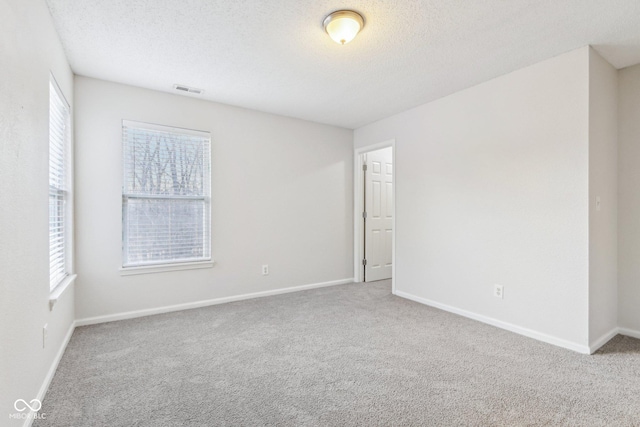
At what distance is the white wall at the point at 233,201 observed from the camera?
3.12 meters

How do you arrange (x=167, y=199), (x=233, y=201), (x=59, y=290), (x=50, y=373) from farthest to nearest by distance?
(x=233, y=201) < (x=167, y=199) < (x=59, y=290) < (x=50, y=373)

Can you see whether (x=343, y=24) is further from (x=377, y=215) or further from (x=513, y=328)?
(x=377, y=215)

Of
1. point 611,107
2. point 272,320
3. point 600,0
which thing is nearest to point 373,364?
point 272,320

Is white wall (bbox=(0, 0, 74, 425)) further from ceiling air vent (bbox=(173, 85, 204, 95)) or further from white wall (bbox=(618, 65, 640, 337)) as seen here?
white wall (bbox=(618, 65, 640, 337))

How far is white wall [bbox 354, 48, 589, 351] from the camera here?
2.54 meters

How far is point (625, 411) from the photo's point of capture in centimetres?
177

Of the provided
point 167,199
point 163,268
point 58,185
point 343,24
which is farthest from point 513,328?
point 58,185

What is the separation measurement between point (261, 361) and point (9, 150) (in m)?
1.95

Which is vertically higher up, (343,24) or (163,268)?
(343,24)

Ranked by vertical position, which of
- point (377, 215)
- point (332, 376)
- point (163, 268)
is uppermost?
point (377, 215)

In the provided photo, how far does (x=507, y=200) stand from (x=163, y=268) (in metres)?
3.64

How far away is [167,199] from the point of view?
3498 millimetres

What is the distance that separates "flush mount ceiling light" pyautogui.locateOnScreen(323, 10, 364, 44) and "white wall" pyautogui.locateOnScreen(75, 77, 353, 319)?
2.11 m

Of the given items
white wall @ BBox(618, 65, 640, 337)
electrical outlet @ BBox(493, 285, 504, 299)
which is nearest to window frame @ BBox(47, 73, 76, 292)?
electrical outlet @ BBox(493, 285, 504, 299)
